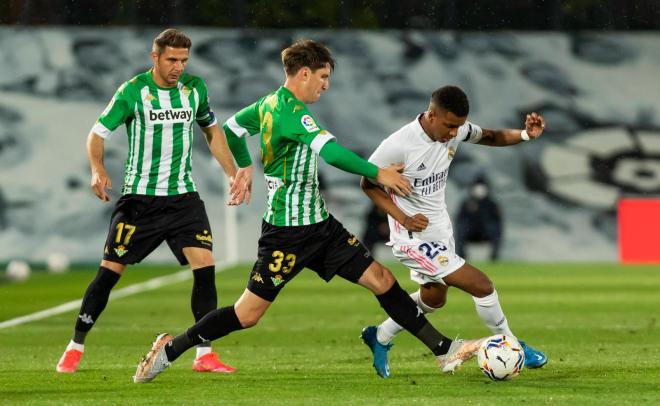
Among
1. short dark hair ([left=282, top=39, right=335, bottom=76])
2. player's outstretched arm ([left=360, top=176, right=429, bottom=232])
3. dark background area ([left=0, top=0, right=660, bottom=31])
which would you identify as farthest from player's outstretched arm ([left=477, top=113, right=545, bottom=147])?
dark background area ([left=0, top=0, right=660, bottom=31])

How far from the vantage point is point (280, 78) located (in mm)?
32656

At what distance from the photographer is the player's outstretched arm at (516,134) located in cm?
798

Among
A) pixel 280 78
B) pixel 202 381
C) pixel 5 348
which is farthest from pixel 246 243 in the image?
pixel 202 381

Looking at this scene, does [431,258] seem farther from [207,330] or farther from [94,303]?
[94,303]

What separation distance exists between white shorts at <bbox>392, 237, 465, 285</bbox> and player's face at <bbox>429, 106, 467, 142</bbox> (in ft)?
2.12

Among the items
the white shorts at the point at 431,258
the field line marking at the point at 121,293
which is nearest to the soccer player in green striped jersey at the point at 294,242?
the white shorts at the point at 431,258

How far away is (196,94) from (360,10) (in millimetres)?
24686

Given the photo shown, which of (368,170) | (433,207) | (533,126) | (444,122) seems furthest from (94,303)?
(533,126)

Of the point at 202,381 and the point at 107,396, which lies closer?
the point at 107,396

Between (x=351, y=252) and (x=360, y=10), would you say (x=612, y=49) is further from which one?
(x=351, y=252)

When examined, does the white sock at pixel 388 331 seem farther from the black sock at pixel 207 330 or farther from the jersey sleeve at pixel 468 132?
the jersey sleeve at pixel 468 132

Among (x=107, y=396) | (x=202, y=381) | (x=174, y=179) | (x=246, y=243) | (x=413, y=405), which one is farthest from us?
(x=246, y=243)

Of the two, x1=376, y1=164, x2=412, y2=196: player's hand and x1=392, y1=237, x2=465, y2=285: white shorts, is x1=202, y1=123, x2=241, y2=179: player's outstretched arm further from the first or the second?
x1=376, y1=164, x2=412, y2=196: player's hand

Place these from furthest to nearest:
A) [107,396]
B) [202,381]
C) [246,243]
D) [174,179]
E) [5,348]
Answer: [246,243], [5,348], [174,179], [202,381], [107,396]
